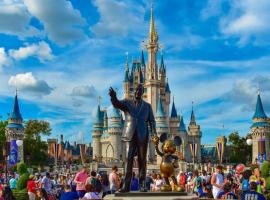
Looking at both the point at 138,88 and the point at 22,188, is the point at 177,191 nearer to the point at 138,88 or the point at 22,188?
the point at 138,88

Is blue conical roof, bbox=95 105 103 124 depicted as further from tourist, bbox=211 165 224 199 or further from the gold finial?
tourist, bbox=211 165 224 199

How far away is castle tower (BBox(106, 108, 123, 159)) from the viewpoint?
3777 inches

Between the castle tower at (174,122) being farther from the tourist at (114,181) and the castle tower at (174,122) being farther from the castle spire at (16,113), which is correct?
the tourist at (114,181)

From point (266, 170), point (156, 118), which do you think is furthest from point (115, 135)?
point (266, 170)

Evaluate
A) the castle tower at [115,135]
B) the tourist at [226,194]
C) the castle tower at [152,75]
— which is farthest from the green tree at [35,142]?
the tourist at [226,194]

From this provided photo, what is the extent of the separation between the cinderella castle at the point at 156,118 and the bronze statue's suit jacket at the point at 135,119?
8344cm

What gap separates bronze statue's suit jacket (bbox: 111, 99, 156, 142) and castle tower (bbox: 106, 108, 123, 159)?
8544 cm

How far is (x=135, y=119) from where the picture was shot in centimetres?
1043

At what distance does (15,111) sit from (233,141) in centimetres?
4349

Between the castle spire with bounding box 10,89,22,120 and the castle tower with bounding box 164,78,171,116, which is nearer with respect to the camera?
the castle spire with bounding box 10,89,22,120

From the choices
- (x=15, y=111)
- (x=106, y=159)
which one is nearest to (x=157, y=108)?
(x=106, y=159)

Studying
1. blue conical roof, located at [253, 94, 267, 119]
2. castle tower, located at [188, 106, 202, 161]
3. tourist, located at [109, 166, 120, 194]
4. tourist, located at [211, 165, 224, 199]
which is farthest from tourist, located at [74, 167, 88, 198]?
castle tower, located at [188, 106, 202, 161]

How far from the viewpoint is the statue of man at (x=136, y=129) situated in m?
10.2

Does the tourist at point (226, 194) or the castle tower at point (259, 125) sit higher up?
the castle tower at point (259, 125)
